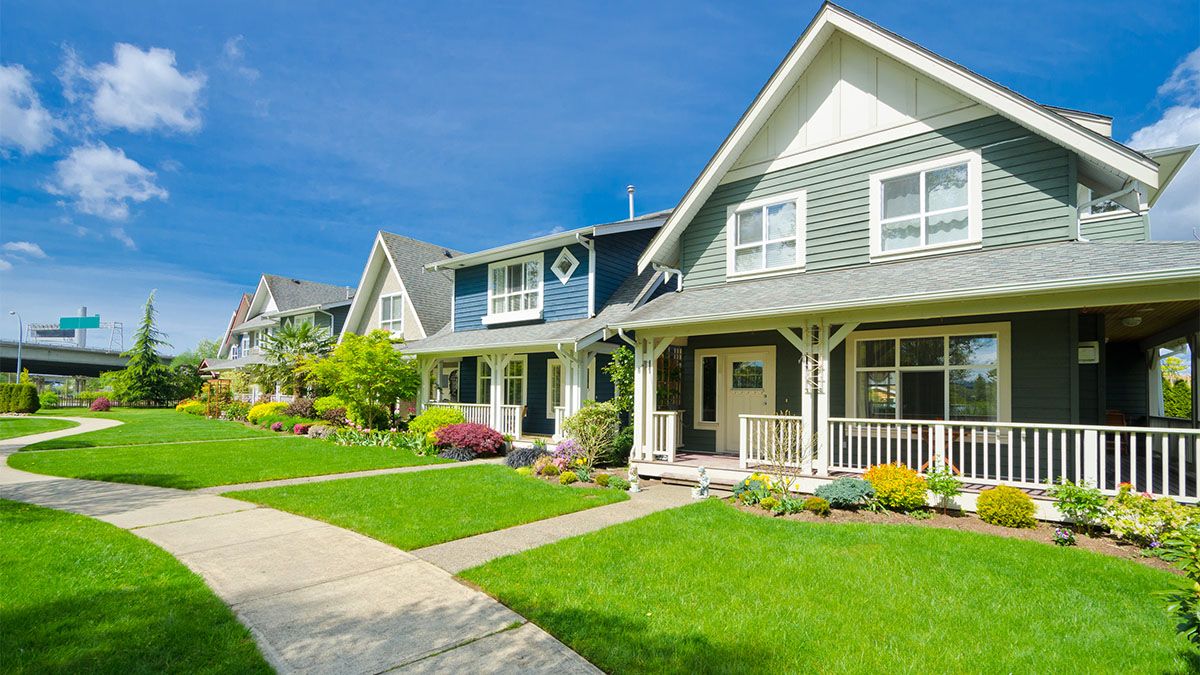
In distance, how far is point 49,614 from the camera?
4.33m

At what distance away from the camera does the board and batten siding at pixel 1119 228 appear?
10492 millimetres

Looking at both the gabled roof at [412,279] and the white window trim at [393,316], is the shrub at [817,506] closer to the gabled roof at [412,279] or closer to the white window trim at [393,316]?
the gabled roof at [412,279]

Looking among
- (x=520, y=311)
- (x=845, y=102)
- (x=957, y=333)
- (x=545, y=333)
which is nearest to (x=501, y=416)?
(x=545, y=333)

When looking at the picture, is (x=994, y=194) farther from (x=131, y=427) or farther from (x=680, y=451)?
(x=131, y=427)

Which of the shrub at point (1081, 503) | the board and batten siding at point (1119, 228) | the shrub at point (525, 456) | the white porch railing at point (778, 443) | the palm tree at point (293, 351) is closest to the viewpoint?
the shrub at point (1081, 503)

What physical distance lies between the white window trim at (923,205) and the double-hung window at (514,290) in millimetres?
9989

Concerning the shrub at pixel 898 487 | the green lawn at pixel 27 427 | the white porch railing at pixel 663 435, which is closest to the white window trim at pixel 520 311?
the white porch railing at pixel 663 435

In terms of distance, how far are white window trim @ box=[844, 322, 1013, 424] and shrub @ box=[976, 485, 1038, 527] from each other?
2.21 meters

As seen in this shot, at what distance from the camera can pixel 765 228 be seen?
39.3 feet

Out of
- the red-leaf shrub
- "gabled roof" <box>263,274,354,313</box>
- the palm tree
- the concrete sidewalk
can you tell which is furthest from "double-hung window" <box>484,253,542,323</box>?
"gabled roof" <box>263,274,354,313</box>

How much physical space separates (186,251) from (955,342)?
4576 cm

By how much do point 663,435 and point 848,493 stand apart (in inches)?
182

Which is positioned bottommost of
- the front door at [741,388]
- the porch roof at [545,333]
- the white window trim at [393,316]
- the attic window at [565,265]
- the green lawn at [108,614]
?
the green lawn at [108,614]

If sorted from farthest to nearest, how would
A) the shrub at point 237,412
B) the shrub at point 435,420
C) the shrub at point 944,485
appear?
the shrub at point 237,412 < the shrub at point 435,420 < the shrub at point 944,485
